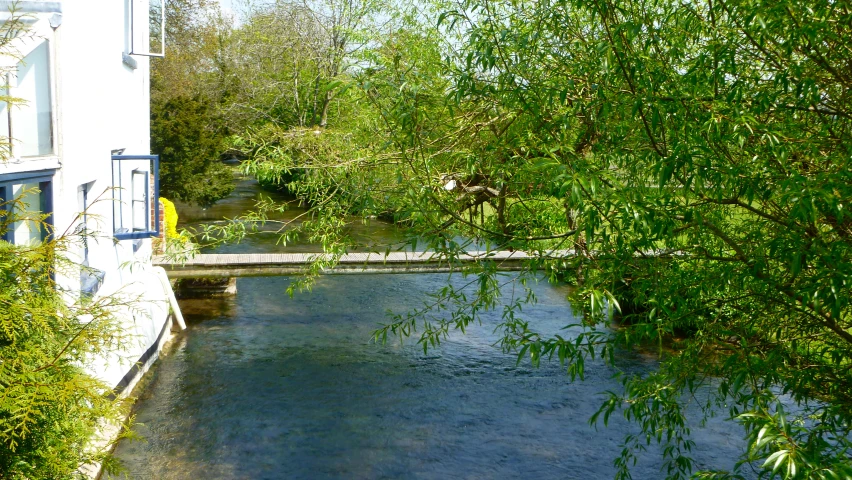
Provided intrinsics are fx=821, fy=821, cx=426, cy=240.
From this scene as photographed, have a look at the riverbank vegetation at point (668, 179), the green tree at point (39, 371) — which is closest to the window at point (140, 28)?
the riverbank vegetation at point (668, 179)

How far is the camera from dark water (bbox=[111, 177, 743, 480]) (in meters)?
8.56

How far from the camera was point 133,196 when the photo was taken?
1070 cm

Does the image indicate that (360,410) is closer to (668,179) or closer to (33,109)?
(33,109)

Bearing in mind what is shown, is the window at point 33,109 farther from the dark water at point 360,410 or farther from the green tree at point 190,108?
the green tree at point 190,108

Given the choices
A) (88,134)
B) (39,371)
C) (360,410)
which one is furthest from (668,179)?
(360,410)

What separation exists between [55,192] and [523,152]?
3469mm

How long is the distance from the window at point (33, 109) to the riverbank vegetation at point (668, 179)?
1353 mm

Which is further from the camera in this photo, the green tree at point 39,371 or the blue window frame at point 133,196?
the blue window frame at point 133,196

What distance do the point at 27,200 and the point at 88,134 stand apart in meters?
1.68

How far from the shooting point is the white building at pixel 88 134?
17.7ft

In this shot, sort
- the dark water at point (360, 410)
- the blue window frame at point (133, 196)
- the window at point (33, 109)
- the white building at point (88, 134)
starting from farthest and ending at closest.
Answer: the blue window frame at point (133, 196)
the dark water at point (360, 410)
the white building at point (88, 134)
the window at point (33, 109)

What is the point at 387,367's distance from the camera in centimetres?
1209

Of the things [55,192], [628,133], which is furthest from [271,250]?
[628,133]

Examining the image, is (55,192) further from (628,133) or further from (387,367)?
(387,367)
